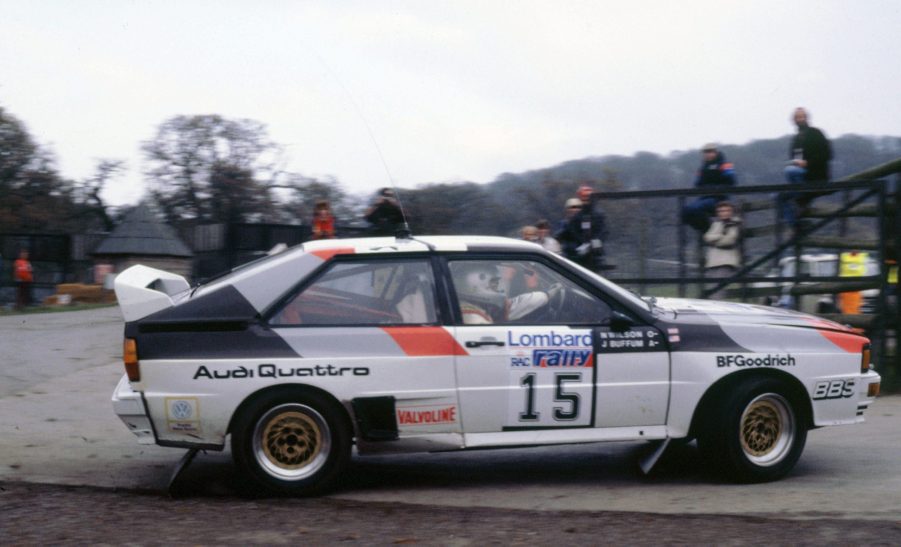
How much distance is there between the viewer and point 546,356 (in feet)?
20.7

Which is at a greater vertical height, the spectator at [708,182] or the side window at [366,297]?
the spectator at [708,182]

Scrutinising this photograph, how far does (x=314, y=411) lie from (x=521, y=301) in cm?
144

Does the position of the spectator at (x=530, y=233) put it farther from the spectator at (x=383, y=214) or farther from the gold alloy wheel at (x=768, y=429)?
the gold alloy wheel at (x=768, y=429)

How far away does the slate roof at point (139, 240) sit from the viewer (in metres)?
36.5

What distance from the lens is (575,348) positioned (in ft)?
20.8

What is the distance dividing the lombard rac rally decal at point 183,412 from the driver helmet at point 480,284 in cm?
174

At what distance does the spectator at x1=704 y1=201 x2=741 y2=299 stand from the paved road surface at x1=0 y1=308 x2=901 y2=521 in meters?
2.35

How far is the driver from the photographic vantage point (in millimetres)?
6410

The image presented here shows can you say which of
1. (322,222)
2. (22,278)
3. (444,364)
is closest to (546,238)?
(322,222)

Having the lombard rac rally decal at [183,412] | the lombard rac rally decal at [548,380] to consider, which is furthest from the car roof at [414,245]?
the lombard rac rally decal at [183,412]

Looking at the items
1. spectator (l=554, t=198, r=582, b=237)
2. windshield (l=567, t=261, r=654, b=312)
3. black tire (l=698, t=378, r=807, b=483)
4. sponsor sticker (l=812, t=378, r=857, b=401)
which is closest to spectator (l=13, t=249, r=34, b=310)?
spectator (l=554, t=198, r=582, b=237)

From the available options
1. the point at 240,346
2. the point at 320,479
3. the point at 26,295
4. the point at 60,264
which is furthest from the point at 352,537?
the point at 60,264

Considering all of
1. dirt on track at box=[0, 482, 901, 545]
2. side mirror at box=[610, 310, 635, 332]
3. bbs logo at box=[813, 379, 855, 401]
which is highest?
side mirror at box=[610, 310, 635, 332]

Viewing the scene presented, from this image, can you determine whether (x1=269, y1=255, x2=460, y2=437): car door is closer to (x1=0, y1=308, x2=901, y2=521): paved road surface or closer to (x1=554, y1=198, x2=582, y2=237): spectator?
(x1=0, y1=308, x2=901, y2=521): paved road surface
